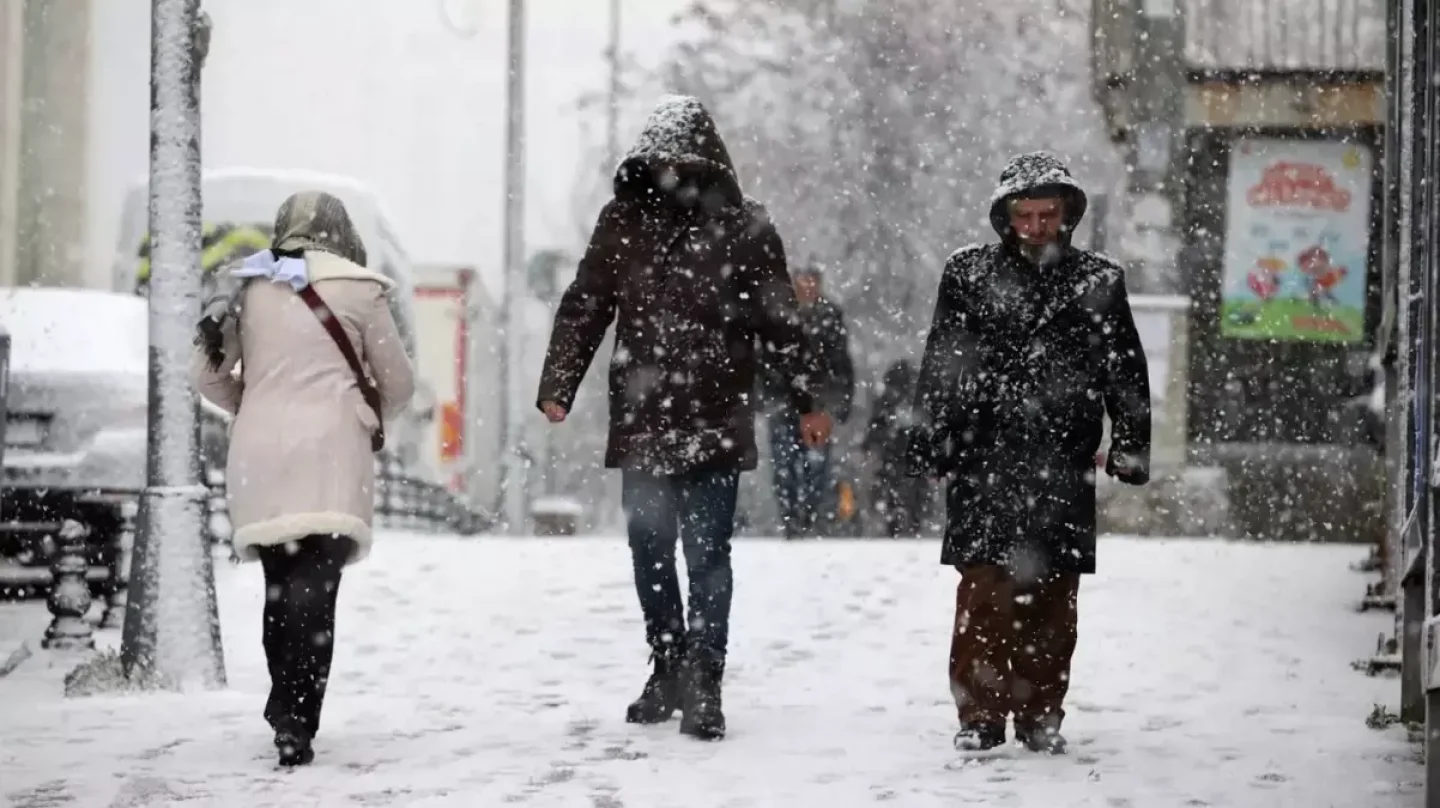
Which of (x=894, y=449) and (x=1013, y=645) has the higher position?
(x=894, y=449)

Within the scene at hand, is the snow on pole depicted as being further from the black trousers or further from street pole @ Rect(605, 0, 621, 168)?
the black trousers

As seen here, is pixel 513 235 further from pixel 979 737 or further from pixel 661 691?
pixel 979 737

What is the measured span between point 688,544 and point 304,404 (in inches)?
48.7

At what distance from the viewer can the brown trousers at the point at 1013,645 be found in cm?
646

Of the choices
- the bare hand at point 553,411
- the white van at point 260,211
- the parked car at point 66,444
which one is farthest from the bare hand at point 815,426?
Result: the white van at point 260,211

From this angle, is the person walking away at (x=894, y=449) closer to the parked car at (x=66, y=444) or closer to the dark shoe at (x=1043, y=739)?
the parked car at (x=66, y=444)

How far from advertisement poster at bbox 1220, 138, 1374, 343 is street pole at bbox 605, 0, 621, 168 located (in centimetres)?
1495

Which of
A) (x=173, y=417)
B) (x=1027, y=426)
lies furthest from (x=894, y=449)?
(x=1027, y=426)

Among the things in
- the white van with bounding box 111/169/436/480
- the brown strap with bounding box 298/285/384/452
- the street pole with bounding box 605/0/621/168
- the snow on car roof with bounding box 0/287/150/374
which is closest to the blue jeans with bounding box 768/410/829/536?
the snow on car roof with bounding box 0/287/150/374

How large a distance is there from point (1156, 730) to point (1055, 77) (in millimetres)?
25211

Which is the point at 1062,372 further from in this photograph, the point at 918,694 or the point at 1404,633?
the point at 918,694

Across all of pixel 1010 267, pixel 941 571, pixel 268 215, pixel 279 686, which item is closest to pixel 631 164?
pixel 1010 267

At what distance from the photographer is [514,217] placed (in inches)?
1000

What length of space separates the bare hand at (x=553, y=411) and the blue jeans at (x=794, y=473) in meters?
7.57
